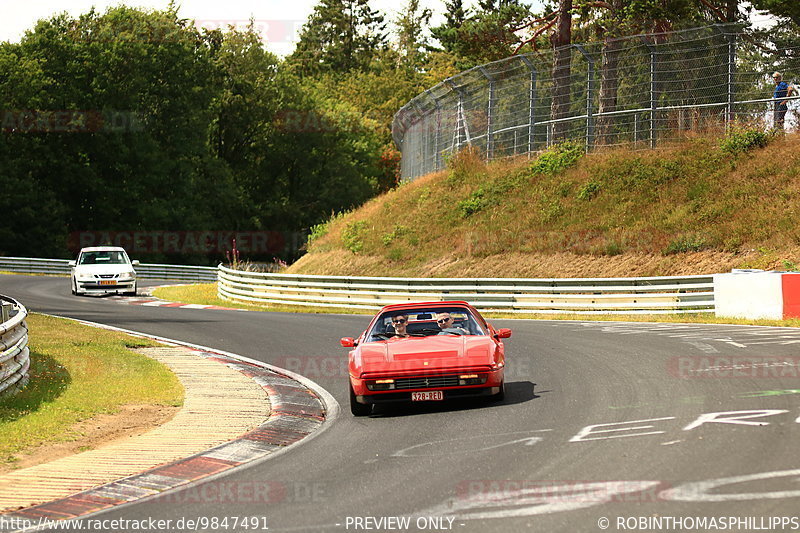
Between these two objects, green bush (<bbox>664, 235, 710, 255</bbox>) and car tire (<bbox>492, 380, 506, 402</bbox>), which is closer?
car tire (<bbox>492, 380, 506, 402</bbox>)

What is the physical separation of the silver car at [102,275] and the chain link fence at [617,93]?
13179 mm

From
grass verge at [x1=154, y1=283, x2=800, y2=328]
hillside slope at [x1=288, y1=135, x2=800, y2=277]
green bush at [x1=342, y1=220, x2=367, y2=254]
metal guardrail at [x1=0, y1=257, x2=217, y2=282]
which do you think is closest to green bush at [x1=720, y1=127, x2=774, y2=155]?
hillside slope at [x1=288, y1=135, x2=800, y2=277]

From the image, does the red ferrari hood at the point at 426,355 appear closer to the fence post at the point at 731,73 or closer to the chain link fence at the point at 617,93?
the chain link fence at the point at 617,93

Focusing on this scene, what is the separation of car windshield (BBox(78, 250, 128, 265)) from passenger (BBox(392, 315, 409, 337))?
81.9ft

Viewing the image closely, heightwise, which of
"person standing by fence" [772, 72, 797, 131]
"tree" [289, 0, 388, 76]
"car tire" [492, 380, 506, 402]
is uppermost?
"tree" [289, 0, 388, 76]

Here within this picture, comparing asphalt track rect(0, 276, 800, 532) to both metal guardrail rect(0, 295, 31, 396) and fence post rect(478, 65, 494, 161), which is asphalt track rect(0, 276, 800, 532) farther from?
fence post rect(478, 65, 494, 161)

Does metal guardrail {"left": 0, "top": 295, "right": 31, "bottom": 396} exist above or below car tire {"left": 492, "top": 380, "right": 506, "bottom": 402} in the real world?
above

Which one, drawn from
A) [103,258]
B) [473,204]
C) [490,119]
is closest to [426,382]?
[473,204]

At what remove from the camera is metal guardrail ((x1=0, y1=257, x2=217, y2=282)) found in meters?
53.0

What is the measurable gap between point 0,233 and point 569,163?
127ft

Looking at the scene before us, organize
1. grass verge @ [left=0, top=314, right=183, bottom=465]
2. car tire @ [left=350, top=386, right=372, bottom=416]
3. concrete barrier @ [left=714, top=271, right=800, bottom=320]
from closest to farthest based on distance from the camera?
grass verge @ [left=0, top=314, right=183, bottom=465]
car tire @ [left=350, top=386, right=372, bottom=416]
concrete barrier @ [left=714, top=271, right=800, bottom=320]

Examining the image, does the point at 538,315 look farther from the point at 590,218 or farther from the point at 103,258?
the point at 103,258

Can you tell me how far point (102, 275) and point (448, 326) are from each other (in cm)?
2466

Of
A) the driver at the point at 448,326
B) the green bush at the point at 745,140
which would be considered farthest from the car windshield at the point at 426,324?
the green bush at the point at 745,140
